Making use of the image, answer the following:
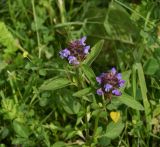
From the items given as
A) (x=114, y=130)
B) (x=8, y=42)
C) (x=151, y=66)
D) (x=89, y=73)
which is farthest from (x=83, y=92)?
(x=8, y=42)

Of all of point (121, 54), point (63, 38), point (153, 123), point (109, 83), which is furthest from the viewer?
point (63, 38)

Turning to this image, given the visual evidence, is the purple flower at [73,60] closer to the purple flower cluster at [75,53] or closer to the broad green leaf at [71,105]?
the purple flower cluster at [75,53]

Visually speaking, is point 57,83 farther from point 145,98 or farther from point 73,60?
point 145,98

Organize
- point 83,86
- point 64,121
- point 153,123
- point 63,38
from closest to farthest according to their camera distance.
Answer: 1. point 83,86
2. point 153,123
3. point 64,121
4. point 63,38

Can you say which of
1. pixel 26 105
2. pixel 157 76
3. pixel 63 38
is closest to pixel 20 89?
pixel 26 105

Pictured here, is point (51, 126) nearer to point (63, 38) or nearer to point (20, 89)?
point (20, 89)

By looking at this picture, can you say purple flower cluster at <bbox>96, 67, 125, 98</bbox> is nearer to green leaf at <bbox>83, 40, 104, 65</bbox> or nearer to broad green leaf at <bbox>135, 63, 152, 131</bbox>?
green leaf at <bbox>83, 40, 104, 65</bbox>
